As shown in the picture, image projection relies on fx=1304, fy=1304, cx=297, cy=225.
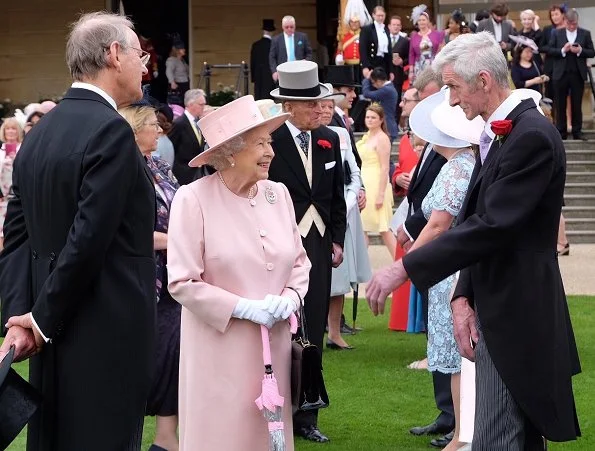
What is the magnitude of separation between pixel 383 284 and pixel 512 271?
0.51 metres

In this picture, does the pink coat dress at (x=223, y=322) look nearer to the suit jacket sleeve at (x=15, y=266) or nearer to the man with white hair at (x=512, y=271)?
the man with white hair at (x=512, y=271)

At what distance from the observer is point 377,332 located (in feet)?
39.0

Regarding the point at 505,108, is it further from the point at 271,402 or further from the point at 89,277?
the point at 89,277

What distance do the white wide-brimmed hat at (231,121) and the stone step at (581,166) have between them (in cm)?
1720

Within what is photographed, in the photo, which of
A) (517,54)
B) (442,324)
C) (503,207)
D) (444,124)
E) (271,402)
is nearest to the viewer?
(503,207)

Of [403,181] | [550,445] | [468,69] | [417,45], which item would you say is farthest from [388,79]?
[468,69]

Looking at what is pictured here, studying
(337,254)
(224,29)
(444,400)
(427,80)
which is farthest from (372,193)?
(224,29)

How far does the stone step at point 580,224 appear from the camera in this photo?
20031 millimetres

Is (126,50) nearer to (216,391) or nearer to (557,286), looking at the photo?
(216,391)

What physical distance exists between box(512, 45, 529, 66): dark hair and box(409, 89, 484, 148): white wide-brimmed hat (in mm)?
14877

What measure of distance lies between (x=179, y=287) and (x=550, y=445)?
312 centimetres

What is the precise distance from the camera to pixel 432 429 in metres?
7.95

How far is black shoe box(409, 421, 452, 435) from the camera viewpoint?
7934 millimetres

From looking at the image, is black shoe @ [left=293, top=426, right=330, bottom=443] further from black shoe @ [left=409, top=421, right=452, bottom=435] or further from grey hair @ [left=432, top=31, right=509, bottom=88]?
grey hair @ [left=432, top=31, right=509, bottom=88]
